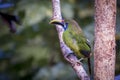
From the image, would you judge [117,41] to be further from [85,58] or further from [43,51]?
[43,51]

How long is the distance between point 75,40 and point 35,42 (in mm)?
1339

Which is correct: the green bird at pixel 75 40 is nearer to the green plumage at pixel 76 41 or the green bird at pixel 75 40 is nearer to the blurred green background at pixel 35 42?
the green plumage at pixel 76 41

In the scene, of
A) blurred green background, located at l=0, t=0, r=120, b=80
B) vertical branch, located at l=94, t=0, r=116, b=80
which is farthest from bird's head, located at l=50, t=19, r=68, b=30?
blurred green background, located at l=0, t=0, r=120, b=80

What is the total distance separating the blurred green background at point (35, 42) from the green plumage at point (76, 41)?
98cm

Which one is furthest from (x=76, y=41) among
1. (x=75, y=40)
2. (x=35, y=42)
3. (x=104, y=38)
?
(x=35, y=42)

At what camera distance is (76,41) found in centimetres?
69

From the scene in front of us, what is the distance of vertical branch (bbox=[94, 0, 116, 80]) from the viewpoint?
0.59 meters

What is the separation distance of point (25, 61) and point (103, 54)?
1.40 metres

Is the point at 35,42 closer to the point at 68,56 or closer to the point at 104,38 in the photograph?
the point at 68,56

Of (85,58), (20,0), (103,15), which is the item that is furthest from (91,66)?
(20,0)

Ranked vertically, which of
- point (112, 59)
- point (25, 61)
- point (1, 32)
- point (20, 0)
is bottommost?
point (25, 61)

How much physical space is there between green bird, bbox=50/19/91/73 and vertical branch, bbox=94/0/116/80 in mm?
66

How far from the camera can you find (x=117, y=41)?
0.74 metres

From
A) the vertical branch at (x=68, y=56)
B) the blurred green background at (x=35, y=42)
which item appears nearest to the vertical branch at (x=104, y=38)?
the vertical branch at (x=68, y=56)
